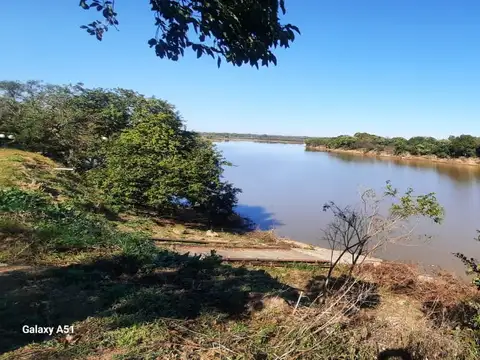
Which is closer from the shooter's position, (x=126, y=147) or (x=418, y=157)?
(x=126, y=147)

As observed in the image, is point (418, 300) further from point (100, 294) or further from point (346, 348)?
point (100, 294)

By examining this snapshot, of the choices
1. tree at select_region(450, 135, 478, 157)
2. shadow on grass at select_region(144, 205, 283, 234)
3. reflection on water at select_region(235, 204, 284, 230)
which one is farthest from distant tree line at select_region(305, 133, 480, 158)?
shadow on grass at select_region(144, 205, 283, 234)

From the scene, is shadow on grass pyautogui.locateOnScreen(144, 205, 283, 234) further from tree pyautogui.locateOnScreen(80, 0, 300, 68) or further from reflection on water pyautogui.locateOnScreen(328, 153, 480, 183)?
reflection on water pyautogui.locateOnScreen(328, 153, 480, 183)

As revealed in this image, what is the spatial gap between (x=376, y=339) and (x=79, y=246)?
16.9 ft

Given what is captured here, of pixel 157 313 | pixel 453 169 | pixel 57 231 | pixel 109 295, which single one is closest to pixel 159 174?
pixel 57 231

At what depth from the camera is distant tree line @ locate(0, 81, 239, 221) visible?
1750cm

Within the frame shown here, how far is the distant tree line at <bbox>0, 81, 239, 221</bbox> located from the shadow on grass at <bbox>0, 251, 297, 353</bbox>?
11.9m

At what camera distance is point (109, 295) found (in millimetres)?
4305

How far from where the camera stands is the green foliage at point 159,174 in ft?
56.3

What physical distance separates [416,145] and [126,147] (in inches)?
3260

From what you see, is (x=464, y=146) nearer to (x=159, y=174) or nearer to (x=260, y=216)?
(x=260, y=216)

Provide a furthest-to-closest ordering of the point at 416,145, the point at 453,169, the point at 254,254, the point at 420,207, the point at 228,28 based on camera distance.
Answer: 1. the point at 416,145
2. the point at 453,169
3. the point at 254,254
4. the point at 420,207
5. the point at 228,28

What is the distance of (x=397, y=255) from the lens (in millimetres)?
16766

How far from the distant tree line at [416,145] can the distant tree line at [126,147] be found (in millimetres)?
69574
